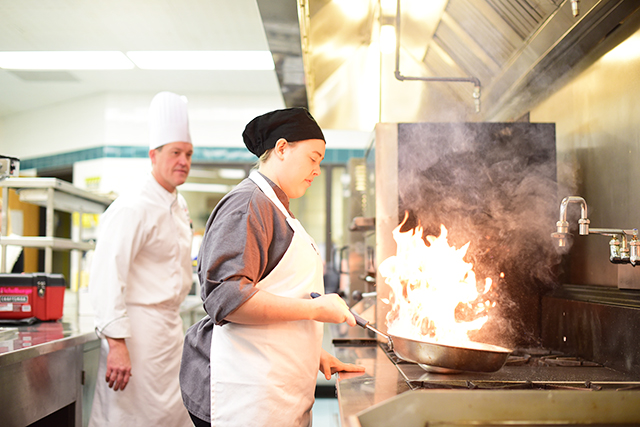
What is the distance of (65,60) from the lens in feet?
17.0

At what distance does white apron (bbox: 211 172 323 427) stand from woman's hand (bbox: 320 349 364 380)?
13 cm

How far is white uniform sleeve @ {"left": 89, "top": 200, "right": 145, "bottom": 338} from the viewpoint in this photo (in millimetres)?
1978

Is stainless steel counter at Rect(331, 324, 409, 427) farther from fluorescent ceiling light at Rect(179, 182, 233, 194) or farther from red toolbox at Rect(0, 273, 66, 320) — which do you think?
fluorescent ceiling light at Rect(179, 182, 233, 194)

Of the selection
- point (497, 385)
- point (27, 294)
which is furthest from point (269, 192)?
point (27, 294)

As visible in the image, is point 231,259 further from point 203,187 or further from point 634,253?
point 203,187

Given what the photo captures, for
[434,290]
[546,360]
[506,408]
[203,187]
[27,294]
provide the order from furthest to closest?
[203,187] < [27,294] < [434,290] < [546,360] < [506,408]

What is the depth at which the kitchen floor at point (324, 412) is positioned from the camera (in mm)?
3162

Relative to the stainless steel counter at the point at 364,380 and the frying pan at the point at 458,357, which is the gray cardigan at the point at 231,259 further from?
the stainless steel counter at the point at 364,380

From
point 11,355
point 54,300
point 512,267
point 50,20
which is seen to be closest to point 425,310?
point 512,267

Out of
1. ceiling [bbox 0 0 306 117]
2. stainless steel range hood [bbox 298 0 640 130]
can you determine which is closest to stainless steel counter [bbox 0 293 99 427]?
stainless steel range hood [bbox 298 0 640 130]

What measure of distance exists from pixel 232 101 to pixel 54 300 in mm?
4227

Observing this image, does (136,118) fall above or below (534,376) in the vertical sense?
above

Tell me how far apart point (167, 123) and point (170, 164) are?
189 mm

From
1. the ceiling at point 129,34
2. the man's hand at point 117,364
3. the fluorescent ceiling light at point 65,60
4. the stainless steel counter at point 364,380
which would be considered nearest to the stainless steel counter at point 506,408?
the stainless steel counter at point 364,380
